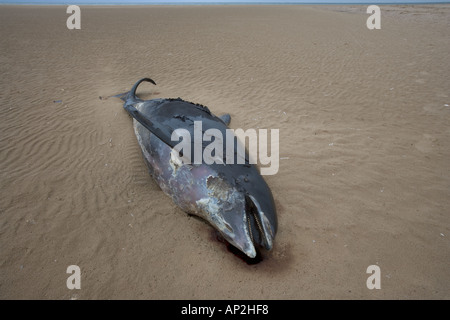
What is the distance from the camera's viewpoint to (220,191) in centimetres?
254

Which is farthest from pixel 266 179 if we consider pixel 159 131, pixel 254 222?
pixel 159 131

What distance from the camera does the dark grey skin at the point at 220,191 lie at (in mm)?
2426

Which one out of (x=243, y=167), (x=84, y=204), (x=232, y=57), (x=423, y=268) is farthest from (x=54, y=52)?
(x=423, y=268)

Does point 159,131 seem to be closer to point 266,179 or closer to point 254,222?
point 254,222

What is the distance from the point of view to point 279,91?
7.08 m

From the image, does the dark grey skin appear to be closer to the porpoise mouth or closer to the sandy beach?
the porpoise mouth

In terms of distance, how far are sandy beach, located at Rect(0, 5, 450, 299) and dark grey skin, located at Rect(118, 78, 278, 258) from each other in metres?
0.39

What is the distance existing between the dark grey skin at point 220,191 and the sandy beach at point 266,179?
386mm

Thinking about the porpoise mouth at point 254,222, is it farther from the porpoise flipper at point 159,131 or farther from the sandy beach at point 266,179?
the porpoise flipper at point 159,131

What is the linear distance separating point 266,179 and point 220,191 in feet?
4.64

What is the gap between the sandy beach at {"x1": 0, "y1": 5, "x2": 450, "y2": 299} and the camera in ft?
8.46

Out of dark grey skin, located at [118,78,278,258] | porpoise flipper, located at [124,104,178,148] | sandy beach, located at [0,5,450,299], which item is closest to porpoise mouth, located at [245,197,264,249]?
dark grey skin, located at [118,78,278,258]

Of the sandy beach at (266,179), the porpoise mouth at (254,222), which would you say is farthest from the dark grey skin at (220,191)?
the sandy beach at (266,179)

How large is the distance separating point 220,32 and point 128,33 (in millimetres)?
5044
